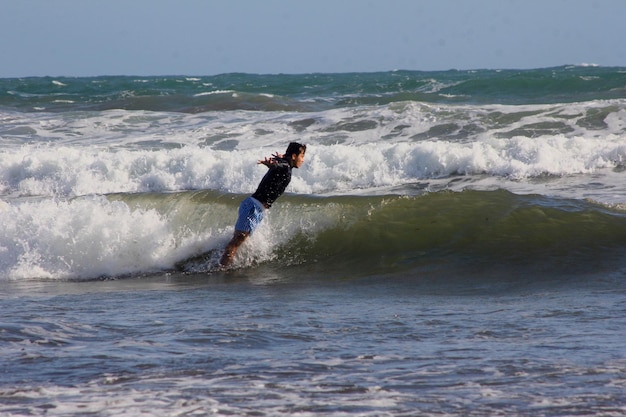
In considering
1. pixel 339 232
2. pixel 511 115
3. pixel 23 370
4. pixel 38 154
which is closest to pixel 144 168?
pixel 38 154

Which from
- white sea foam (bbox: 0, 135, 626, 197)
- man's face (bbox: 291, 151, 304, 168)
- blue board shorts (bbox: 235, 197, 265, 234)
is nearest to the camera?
man's face (bbox: 291, 151, 304, 168)

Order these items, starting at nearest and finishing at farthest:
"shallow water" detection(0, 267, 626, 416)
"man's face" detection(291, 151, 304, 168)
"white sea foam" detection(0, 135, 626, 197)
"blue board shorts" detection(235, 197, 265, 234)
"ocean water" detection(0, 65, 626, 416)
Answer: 1. "shallow water" detection(0, 267, 626, 416)
2. "ocean water" detection(0, 65, 626, 416)
3. "man's face" detection(291, 151, 304, 168)
4. "blue board shorts" detection(235, 197, 265, 234)
5. "white sea foam" detection(0, 135, 626, 197)

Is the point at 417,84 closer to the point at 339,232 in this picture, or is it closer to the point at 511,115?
the point at 511,115

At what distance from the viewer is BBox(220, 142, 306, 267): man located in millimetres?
8945

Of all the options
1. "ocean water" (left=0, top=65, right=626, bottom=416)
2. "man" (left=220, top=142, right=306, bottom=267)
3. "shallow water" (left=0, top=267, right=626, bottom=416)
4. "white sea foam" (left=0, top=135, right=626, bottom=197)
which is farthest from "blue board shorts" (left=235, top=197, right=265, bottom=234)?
"white sea foam" (left=0, top=135, right=626, bottom=197)

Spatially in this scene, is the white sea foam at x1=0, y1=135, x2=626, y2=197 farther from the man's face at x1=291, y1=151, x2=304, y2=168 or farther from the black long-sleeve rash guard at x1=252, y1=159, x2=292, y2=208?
the man's face at x1=291, y1=151, x2=304, y2=168

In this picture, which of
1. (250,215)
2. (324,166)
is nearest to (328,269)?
(250,215)

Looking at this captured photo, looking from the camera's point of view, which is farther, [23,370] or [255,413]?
[23,370]

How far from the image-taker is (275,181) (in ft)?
29.6

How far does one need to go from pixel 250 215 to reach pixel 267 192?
1.02 feet

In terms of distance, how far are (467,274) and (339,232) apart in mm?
2080

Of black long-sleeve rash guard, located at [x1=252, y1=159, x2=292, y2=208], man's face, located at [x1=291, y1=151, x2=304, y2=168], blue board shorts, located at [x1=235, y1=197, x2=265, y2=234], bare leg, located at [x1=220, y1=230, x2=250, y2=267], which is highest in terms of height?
man's face, located at [x1=291, y1=151, x2=304, y2=168]

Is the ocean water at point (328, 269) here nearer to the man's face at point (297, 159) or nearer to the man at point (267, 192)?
the man at point (267, 192)

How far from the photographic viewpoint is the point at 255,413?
13.3 ft
